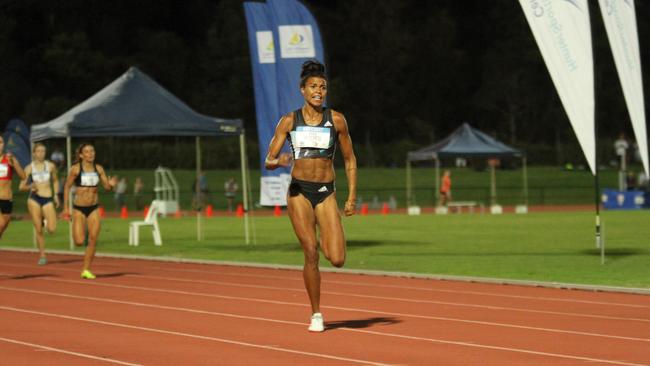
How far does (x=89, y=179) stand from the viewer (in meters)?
19.8

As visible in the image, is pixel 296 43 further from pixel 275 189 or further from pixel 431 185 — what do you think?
pixel 431 185

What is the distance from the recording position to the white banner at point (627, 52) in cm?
1989

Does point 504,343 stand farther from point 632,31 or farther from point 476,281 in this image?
point 632,31

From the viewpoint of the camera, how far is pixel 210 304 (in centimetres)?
1537

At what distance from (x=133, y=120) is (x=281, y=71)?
16.0ft

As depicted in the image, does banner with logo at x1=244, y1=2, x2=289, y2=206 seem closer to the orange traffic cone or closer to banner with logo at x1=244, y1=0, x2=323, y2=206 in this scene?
banner with logo at x1=244, y1=0, x2=323, y2=206

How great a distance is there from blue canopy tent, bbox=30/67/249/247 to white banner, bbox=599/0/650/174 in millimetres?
9434

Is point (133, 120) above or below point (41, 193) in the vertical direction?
above

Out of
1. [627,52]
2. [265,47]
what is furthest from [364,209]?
[627,52]

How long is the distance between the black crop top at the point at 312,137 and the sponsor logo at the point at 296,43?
514 inches

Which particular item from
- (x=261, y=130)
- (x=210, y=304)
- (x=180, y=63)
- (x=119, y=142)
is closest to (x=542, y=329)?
(x=210, y=304)

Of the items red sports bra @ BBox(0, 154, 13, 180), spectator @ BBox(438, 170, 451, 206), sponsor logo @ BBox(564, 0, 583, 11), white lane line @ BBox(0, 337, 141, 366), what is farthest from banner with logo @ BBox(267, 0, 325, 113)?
spectator @ BBox(438, 170, 451, 206)

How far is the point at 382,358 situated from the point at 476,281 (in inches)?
307

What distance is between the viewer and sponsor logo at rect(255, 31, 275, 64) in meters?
25.9
